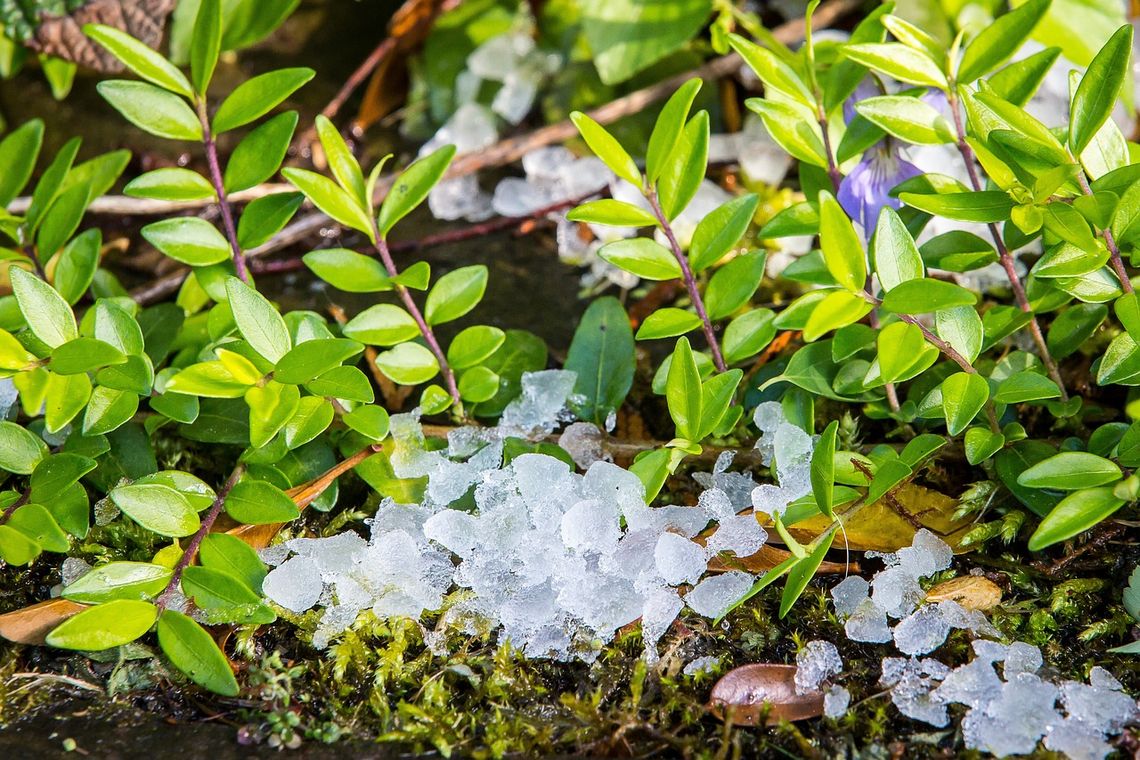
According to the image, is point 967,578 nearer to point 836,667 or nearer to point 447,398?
point 836,667

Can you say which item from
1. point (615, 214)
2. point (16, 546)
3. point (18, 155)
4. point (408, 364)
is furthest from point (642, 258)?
point (18, 155)

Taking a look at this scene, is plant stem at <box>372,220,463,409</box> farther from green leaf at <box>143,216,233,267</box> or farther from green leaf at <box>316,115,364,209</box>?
green leaf at <box>143,216,233,267</box>

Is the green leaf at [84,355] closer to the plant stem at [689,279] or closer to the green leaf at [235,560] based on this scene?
the green leaf at [235,560]

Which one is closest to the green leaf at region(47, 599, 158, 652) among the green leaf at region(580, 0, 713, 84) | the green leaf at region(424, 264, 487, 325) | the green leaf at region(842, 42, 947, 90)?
the green leaf at region(424, 264, 487, 325)

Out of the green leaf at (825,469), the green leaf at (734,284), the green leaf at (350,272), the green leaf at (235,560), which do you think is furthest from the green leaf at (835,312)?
the green leaf at (235,560)

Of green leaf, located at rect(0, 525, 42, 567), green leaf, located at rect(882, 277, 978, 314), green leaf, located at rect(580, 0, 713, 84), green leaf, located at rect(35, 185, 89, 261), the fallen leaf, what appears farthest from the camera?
green leaf, located at rect(580, 0, 713, 84)
